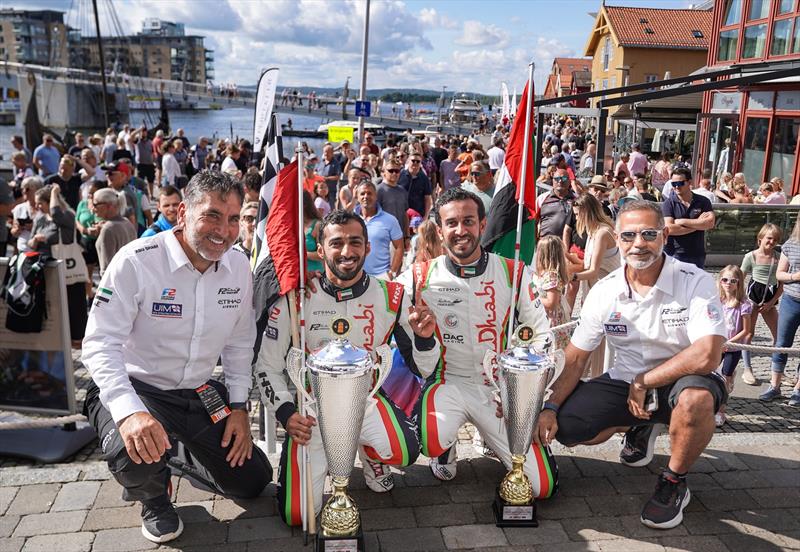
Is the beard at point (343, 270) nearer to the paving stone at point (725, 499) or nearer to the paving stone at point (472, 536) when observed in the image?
the paving stone at point (472, 536)

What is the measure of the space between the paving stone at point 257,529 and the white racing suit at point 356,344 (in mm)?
63

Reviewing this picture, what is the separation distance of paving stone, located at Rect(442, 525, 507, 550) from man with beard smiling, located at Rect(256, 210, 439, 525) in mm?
431

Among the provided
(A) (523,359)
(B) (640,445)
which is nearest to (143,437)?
(A) (523,359)

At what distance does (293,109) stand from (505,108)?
46398 millimetres

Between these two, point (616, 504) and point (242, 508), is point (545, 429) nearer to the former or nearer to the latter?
point (616, 504)

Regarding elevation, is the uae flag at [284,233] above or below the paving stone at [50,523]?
above

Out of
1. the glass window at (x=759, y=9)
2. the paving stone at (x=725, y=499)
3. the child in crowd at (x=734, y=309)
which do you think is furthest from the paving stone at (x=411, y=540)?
the glass window at (x=759, y=9)

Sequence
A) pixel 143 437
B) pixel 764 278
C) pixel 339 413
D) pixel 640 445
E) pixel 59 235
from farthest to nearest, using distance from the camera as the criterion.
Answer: pixel 59 235 → pixel 764 278 → pixel 640 445 → pixel 339 413 → pixel 143 437

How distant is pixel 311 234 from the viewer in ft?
17.7

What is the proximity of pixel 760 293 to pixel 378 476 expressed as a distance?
4.48 m

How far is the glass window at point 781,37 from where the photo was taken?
53.4 feet

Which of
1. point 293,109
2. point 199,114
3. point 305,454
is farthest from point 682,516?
point 199,114

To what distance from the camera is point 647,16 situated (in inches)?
1677

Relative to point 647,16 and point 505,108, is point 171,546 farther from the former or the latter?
point 647,16
